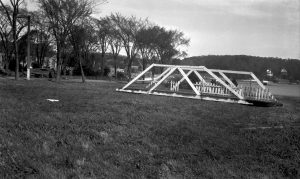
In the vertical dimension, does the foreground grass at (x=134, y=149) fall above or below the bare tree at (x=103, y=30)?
below

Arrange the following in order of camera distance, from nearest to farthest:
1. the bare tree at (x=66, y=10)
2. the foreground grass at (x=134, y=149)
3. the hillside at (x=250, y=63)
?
the foreground grass at (x=134, y=149) < the bare tree at (x=66, y=10) < the hillside at (x=250, y=63)

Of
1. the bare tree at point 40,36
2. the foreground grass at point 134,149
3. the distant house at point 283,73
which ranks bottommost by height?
the foreground grass at point 134,149

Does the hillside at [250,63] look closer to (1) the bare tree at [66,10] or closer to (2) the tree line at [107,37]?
(2) the tree line at [107,37]

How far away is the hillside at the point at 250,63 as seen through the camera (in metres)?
57.5

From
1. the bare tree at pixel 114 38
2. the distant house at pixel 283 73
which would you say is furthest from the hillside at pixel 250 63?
the bare tree at pixel 114 38

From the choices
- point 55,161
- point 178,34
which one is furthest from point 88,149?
point 178,34

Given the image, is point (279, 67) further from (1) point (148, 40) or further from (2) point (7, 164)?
(2) point (7, 164)

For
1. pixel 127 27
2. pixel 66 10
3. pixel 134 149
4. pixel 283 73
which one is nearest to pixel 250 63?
pixel 283 73

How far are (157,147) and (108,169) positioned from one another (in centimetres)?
146

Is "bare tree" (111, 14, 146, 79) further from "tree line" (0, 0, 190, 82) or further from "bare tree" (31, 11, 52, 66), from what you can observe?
"bare tree" (31, 11, 52, 66)

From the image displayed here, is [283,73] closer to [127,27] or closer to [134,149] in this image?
[127,27]

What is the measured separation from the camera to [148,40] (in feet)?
164

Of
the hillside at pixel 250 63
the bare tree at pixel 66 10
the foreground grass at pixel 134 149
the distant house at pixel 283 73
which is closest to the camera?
the foreground grass at pixel 134 149

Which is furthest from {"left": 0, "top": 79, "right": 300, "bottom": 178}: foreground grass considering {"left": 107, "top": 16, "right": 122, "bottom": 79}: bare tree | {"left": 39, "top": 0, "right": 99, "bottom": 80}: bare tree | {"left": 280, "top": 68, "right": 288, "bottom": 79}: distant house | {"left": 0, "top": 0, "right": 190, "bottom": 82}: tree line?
{"left": 280, "top": 68, "right": 288, "bottom": 79}: distant house
